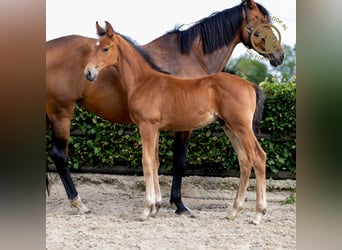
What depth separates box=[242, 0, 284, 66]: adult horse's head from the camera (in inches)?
165

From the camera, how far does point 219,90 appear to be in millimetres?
3959

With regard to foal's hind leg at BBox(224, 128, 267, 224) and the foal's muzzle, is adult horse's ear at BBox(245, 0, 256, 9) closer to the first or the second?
foal's hind leg at BBox(224, 128, 267, 224)

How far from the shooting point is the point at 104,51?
4008 millimetres

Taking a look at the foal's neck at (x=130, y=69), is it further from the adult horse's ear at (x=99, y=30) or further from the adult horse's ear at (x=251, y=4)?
the adult horse's ear at (x=251, y=4)

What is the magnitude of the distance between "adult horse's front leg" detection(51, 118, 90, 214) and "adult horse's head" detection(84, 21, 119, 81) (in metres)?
0.77

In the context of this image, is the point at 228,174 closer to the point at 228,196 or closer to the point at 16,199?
the point at 228,196

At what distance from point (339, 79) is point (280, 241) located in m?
1.98

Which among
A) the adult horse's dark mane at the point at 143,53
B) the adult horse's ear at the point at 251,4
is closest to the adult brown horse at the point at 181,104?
the adult horse's dark mane at the point at 143,53

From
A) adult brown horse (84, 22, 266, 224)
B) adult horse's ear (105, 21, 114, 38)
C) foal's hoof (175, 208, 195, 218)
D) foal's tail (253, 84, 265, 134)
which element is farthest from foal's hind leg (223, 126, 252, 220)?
adult horse's ear (105, 21, 114, 38)

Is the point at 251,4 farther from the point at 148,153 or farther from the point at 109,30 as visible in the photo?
the point at 148,153

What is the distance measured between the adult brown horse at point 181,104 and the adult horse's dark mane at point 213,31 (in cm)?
58

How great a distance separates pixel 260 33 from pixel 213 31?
496 millimetres

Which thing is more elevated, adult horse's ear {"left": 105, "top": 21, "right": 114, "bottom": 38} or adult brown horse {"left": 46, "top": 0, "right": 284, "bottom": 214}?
adult horse's ear {"left": 105, "top": 21, "right": 114, "bottom": 38}

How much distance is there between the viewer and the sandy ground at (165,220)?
354 cm
